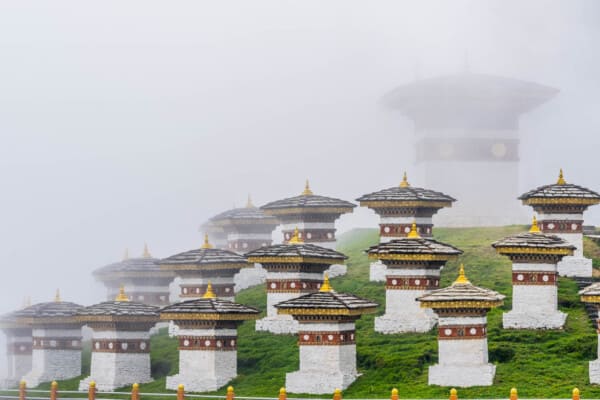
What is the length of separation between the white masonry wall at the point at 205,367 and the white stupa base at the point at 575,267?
13614 millimetres

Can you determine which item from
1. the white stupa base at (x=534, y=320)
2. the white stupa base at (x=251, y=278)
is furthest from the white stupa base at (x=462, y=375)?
the white stupa base at (x=251, y=278)

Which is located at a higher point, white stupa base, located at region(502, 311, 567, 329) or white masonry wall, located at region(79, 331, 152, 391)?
white stupa base, located at region(502, 311, 567, 329)

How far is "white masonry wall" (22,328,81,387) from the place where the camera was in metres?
62.8

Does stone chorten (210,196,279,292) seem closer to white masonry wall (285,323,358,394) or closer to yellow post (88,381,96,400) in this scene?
yellow post (88,381,96,400)

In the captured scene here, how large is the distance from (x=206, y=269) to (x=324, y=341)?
37.8 ft

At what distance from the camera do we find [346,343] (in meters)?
52.8

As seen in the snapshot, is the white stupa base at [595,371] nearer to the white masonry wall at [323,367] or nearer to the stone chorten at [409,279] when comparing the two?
the white masonry wall at [323,367]

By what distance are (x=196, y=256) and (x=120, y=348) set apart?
20.2 ft

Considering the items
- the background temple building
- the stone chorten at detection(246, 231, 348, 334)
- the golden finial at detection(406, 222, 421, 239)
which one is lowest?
the stone chorten at detection(246, 231, 348, 334)

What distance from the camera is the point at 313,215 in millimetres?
66750

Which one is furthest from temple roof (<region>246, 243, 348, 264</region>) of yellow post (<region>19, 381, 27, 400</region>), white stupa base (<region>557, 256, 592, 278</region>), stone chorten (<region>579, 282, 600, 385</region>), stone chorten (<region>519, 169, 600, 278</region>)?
stone chorten (<region>579, 282, 600, 385</region>)

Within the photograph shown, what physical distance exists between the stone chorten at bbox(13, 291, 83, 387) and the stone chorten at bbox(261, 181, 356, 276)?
1010cm

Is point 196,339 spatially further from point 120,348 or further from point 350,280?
point 350,280

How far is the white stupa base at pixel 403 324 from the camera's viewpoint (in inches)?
2210
